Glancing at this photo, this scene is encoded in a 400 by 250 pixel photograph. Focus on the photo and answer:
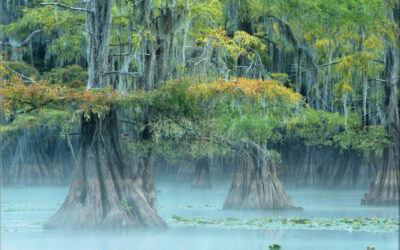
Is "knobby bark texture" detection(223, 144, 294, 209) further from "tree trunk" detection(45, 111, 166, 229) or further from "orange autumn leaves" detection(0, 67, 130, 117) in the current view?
"orange autumn leaves" detection(0, 67, 130, 117)

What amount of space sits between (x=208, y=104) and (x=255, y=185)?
211 inches

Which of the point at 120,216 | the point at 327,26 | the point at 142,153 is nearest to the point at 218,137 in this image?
the point at 142,153

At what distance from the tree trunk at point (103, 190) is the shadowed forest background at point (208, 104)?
1.1 inches

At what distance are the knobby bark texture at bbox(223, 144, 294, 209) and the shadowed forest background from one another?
0.15 feet

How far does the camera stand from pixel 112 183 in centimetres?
1602

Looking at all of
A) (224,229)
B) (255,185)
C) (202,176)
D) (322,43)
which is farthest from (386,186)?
(202,176)

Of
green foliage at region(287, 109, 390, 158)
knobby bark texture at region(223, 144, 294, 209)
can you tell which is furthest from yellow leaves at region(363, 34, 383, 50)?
knobby bark texture at region(223, 144, 294, 209)

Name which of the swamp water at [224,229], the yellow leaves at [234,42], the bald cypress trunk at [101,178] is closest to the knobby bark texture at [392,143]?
the swamp water at [224,229]

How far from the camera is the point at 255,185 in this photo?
67.8ft

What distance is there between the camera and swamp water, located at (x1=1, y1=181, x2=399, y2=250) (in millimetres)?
13703

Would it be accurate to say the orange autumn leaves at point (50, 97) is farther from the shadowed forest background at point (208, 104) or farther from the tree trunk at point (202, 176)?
the tree trunk at point (202, 176)

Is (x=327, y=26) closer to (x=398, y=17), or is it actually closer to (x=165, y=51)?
(x=398, y=17)

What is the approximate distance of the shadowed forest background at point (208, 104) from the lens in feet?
51.2

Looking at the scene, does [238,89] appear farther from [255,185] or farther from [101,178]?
[255,185]
